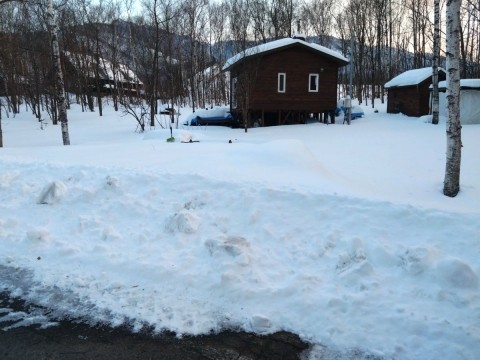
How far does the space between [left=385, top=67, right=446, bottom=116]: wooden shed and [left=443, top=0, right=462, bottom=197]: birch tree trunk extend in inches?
740

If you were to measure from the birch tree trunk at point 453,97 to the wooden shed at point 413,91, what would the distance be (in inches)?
740

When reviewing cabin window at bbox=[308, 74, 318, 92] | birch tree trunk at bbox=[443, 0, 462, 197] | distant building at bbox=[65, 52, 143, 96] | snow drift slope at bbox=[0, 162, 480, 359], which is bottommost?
snow drift slope at bbox=[0, 162, 480, 359]

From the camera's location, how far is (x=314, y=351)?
3.14 meters

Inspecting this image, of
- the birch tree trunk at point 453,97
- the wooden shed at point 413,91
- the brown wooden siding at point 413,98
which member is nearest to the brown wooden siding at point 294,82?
the wooden shed at point 413,91

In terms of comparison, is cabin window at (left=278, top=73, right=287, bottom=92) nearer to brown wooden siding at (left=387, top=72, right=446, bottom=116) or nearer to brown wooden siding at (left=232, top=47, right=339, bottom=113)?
brown wooden siding at (left=232, top=47, right=339, bottom=113)

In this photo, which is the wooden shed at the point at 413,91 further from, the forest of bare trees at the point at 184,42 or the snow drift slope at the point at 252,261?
the snow drift slope at the point at 252,261

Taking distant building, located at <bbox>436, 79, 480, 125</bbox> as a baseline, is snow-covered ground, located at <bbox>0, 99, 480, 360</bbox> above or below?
below

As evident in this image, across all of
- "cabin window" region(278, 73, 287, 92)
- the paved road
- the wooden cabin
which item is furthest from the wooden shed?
the paved road

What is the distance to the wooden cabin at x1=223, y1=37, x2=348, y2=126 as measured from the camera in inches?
886

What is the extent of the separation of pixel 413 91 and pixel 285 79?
8.28 m

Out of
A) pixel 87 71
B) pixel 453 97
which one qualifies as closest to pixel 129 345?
pixel 453 97

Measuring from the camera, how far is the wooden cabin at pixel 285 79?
73.9ft

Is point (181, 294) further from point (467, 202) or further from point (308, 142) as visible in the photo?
point (308, 142)

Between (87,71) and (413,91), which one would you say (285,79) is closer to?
(413,91)
